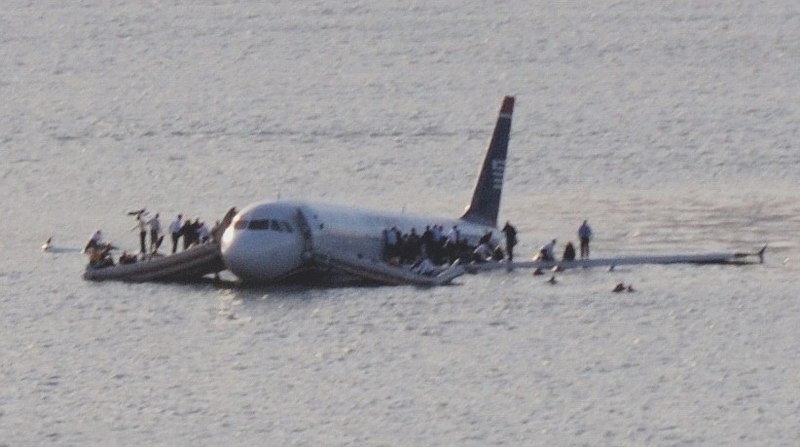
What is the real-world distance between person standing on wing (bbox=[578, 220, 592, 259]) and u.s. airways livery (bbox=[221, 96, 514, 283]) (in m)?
6.32

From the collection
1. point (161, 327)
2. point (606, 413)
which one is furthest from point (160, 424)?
point (161, 327)

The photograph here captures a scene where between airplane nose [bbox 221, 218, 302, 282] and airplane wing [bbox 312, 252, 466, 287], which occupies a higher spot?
airplane nose [bbox 221, 218, 302, 282]

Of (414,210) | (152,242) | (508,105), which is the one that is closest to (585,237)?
(508,105)

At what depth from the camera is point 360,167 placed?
116125 millimetres

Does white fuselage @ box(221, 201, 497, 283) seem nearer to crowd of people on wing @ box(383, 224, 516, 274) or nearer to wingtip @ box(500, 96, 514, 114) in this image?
crowd of people on wing @ box(383, 224, 516, 274)

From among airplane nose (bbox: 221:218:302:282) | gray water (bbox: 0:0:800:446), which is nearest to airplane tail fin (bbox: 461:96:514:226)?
gray water (bbox: 0:0:800:446)

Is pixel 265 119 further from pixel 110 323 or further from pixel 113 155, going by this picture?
pixel 110 323

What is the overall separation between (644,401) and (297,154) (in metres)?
68.6

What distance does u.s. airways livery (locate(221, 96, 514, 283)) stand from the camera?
244ft

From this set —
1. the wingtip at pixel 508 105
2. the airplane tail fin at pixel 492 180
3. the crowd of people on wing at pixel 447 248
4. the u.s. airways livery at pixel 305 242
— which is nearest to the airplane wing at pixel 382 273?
the u.s. airways livery at pixel 305 242

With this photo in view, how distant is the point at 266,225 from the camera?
74.5 meters

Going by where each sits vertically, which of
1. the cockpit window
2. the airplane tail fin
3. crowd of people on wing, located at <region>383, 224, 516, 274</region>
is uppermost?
the airplane tail fin

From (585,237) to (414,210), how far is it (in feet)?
60.4

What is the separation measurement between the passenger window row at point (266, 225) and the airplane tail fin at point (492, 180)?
50.0ft
